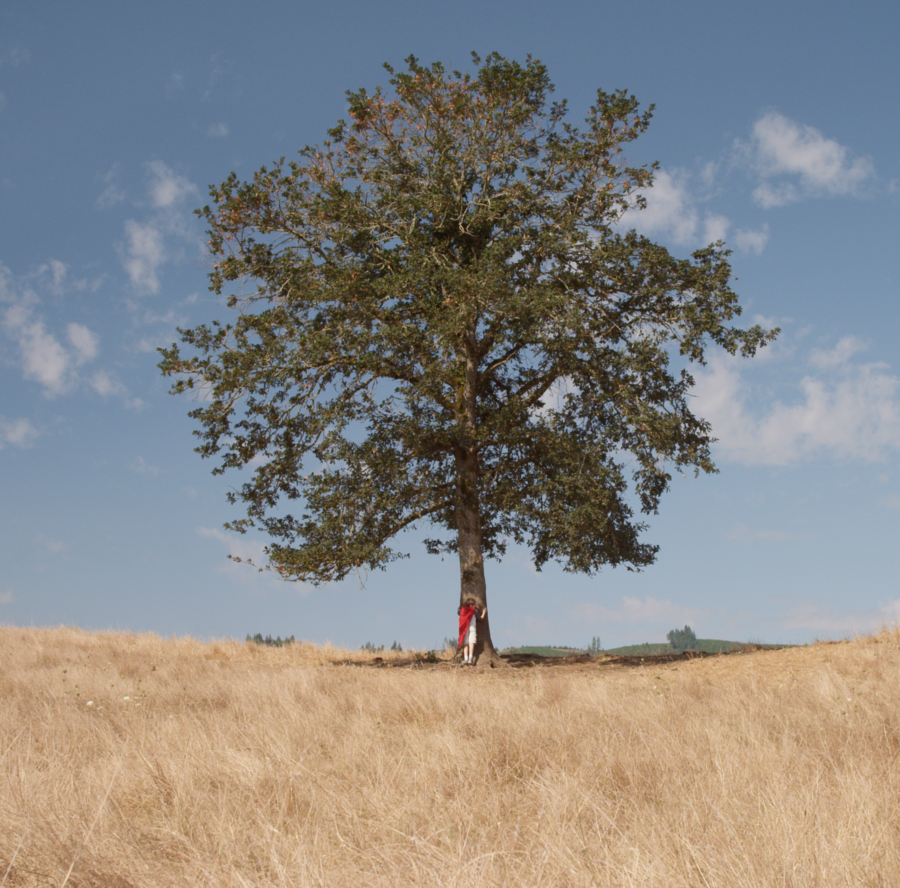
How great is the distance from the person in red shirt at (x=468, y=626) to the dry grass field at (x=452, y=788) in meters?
7.05

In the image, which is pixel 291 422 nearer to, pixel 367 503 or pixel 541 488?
pixel 367 503

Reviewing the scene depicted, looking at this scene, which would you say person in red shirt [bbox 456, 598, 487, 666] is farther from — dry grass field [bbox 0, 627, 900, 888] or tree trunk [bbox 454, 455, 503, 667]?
dry grass field [bbox 0, 627, 900, 888]

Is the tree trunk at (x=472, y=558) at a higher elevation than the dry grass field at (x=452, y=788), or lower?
higher

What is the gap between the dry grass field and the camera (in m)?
4.02

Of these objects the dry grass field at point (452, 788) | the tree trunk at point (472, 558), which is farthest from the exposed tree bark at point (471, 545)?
the dry grass field at point (452, 788)

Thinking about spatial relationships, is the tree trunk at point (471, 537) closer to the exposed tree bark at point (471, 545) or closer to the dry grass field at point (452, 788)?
the exposed tree bark at point (471, 545)

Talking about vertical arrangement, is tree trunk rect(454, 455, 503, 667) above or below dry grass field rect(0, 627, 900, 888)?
above

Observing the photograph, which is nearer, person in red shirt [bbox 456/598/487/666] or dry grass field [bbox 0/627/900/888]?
dry grass field [bbox 0/627/900/888]

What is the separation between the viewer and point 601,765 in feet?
20.1

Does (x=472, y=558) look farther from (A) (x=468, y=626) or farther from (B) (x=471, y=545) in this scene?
(A) (x=468, y=626)

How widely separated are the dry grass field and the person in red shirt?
7052 mm

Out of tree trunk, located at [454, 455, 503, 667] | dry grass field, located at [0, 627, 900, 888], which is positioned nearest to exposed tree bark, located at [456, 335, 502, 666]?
tree trunk, located at [454, 455, 503, 667]

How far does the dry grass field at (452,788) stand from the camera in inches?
158

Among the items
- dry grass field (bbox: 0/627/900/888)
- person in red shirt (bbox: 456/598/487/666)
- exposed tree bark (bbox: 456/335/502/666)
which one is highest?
exposed tree bark (bbox: 456/335/502/666)
